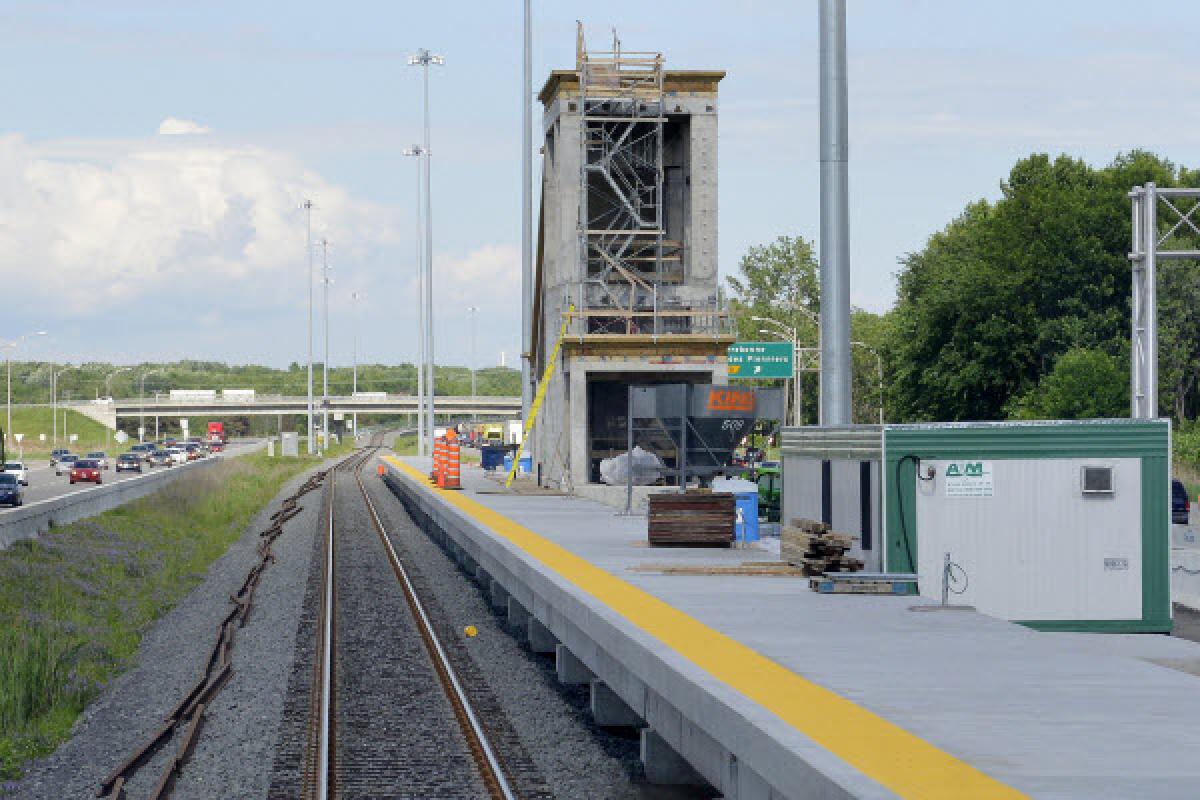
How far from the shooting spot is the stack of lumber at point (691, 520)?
27594mm

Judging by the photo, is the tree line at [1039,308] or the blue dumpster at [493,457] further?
the tree line at [1039,308]

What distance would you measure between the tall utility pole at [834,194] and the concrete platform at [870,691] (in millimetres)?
5106

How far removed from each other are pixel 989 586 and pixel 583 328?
97.4ft

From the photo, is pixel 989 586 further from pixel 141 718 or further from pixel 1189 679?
pixel 141 718

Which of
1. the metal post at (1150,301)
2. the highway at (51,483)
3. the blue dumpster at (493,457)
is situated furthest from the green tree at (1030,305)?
the metal post at (1150,301)

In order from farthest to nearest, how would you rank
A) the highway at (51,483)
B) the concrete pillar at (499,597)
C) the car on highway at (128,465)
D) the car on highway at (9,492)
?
the car on highway at (128,465) < the highway at (51,483) < the car on highway at (9,492) < the concrete pillar at (499,597)

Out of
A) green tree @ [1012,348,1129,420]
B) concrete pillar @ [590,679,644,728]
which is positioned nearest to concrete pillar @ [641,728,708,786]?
concrete pillar @ [590,679,644,728]

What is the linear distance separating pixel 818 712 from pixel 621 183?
44.3m

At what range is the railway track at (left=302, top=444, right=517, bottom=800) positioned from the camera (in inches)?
571

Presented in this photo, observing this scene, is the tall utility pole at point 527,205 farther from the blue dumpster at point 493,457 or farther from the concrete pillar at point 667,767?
the concrete pillar at point 667,767

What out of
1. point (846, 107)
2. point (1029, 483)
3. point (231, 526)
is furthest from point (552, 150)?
point (1029, 483)

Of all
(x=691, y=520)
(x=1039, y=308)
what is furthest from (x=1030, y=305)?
(x=691, y=520)

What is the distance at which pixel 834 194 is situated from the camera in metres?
25.7

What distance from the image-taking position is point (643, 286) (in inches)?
2068
